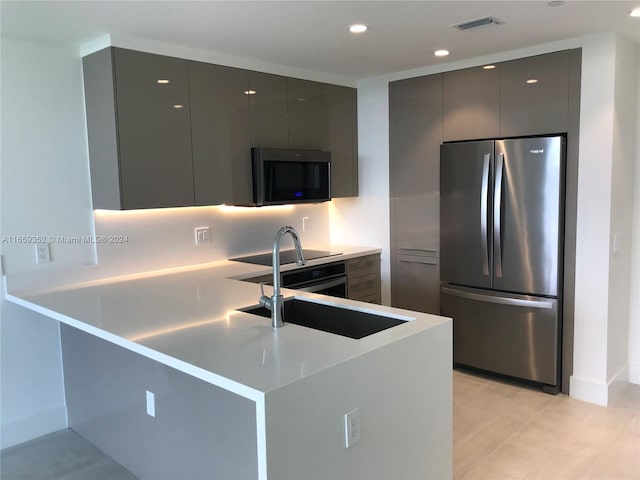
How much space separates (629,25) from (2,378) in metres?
4.13

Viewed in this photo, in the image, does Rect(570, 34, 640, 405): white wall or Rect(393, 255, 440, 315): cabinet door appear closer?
Rect(570, 34, 640, 405): white wall

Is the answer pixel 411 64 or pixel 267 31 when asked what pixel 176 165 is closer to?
pixel 267 31

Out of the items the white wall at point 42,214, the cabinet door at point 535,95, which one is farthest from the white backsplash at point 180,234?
the cabinet door at point 535,95

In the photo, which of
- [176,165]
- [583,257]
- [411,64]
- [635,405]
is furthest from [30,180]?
[635,405]

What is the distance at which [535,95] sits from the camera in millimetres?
3545

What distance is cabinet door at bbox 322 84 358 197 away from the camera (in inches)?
172

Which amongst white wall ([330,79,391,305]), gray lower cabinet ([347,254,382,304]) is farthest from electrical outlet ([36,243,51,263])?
white wall ([330,79,391,305])

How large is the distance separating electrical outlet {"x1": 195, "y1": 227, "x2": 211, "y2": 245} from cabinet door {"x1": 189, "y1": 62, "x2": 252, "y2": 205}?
0.34 meters

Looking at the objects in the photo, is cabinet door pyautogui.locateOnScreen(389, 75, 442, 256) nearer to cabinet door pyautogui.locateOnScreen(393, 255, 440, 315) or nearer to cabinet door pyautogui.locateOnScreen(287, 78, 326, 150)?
cabinet door pyautogui.locateOnScreen(393, 255, 440, 315)

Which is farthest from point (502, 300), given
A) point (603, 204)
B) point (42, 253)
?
point (42, 253)

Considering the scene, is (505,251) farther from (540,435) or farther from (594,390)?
(540,435)

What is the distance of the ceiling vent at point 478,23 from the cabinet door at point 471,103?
78 centimetres

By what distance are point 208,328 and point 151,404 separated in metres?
0.64

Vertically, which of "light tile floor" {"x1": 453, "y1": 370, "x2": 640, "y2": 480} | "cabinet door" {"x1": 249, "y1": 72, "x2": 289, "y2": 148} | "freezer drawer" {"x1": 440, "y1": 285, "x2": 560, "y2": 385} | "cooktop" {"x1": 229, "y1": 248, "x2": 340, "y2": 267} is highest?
"cabinet door" {"x1": 249, "y1": 72, "x2": 289, "y2": 148}
